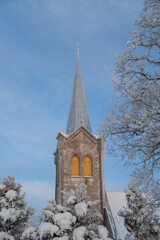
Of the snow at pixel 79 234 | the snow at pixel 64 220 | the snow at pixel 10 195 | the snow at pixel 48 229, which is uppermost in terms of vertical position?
the snow at pixel 10 195

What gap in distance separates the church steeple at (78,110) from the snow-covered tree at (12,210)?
33.4 feet

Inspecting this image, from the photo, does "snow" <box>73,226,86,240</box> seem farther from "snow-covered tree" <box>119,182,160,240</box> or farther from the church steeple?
the church steeple

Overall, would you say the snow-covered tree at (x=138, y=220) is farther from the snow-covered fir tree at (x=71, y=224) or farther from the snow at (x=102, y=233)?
the snow at (x=102, y=233)

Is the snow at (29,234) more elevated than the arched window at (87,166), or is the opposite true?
the arched window at (87,166)

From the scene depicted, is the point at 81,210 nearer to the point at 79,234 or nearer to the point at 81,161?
the point at 79,234

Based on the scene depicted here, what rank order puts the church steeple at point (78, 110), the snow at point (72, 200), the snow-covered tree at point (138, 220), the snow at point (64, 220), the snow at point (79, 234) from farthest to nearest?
the church steeple at point (78, 110) < the snow-covered tree at point (138, 220) < the snow at point (72, 200) < the snow at point (64, 220) < the snow at point (79, 234)

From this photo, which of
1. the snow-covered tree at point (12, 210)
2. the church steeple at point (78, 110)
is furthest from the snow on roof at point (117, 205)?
the snow-covered tree at point (12, 210)

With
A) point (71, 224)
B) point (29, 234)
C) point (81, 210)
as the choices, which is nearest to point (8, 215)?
point (29, 234)

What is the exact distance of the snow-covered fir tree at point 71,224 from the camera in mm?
7809

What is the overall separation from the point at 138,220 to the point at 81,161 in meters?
10.2

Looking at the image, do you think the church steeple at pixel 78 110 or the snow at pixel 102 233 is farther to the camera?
the church steeple at pixel 78 110

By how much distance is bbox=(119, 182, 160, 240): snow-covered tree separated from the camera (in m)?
11.3

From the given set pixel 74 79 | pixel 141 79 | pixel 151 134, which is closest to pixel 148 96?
pixel 141 79

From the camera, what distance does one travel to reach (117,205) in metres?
21.6
